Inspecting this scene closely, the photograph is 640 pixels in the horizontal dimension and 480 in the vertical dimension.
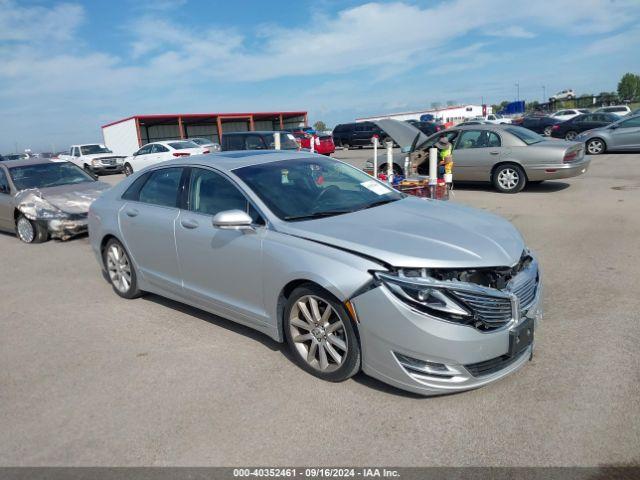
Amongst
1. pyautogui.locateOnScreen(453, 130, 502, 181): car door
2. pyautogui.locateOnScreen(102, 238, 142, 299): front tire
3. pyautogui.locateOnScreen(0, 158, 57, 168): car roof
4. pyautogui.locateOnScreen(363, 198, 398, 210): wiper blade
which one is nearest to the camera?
pyautogui.locateOnScreen(363, 198, 398, 210): wiper blade

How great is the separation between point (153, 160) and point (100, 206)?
57.8 ft

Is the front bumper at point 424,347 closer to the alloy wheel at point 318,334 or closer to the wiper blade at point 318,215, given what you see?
the alloy wheel at point 318,334

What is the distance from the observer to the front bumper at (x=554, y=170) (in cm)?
1058

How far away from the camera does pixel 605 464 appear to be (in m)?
2.59

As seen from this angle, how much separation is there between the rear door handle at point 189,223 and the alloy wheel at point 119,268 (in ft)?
4.13

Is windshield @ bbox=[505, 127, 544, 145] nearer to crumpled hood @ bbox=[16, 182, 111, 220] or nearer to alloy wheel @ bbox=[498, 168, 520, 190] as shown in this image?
alloy wheel @ bbox=[498, 168, 520, 190]

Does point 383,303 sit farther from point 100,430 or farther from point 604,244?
point 604,244

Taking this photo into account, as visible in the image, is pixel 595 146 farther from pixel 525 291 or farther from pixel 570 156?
pixel 525 291

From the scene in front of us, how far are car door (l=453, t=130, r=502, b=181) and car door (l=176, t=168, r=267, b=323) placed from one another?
8.50m

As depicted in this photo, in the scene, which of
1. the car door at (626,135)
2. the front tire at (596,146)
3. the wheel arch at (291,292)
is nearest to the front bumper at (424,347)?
the wheel arch at (291,292)

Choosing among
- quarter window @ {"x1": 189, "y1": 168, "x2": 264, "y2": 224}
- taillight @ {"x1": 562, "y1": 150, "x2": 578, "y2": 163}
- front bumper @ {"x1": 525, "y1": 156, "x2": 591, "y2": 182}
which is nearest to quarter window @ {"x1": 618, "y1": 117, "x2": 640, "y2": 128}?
front bumper @ {"x1": 525, "y1": 156, "x2": 591, "y2": 182}

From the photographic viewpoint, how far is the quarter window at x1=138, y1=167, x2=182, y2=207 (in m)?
4.75

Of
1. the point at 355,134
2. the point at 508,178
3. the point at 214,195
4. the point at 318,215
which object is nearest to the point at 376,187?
the point at 318,215

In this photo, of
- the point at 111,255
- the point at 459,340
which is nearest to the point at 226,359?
the point at 459,340
